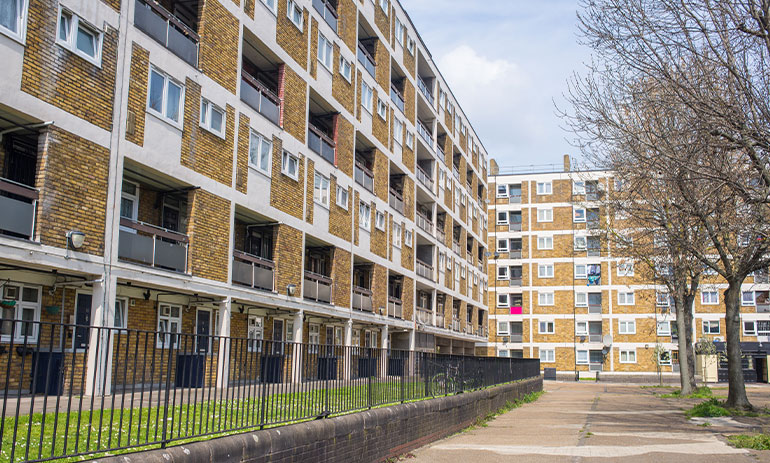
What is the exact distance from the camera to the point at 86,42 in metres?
16.4

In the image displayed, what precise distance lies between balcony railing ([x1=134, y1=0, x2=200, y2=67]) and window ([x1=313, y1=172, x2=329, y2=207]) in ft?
28.1

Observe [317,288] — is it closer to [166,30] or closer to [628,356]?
[166,30]

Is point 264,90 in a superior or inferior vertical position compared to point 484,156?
inferior

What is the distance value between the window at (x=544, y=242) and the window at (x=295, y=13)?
48.1 meters

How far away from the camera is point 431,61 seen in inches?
1832

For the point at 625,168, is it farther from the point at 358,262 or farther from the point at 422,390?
the point at 358,262

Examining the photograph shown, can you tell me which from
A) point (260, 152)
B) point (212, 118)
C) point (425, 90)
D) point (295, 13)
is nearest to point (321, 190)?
point (260, 152)

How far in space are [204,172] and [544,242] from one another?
5423 cm

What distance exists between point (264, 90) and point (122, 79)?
7.67m

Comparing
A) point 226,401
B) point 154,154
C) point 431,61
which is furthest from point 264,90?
point 431,61

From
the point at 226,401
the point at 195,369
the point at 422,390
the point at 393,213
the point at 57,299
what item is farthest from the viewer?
the point at 393,213

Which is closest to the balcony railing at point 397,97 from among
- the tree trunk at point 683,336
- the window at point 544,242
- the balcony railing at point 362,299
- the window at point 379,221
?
the window at point 379,221

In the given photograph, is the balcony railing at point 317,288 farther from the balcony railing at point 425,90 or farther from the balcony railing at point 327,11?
the balcony railing at point 425,90

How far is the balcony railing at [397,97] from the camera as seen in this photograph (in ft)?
126
